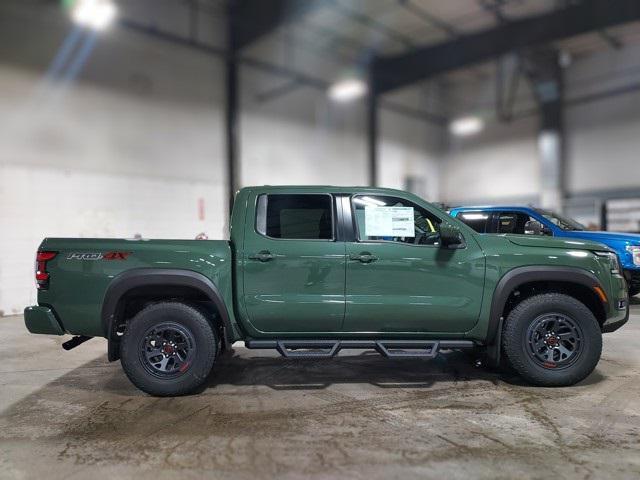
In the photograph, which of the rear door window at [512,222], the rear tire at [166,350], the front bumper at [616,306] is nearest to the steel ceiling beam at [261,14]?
the rear door window at [512,222]

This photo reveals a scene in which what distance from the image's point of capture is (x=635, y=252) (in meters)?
6.43

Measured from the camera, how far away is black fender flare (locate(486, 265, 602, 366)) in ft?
11.1

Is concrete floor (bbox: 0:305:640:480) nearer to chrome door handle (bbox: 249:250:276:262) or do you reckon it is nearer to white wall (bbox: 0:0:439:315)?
chrome door handle (bbox: 249:250:276:262)

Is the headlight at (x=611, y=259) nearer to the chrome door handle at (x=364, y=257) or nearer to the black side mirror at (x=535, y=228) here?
the chrome door handle at (x=364, y=257)

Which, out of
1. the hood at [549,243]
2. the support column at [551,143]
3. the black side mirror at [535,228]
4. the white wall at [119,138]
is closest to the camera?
the hood at [549,243]

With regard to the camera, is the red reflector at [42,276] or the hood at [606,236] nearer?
the red reflector at [42,276]

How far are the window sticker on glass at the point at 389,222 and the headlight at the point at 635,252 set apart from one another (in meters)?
4.94

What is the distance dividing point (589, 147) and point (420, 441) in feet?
47.2

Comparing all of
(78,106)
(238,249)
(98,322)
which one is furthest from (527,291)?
(78,106)

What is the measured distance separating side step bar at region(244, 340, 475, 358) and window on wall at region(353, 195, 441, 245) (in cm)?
82

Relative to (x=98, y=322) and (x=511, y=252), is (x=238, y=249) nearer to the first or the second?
(x=98, y=322)

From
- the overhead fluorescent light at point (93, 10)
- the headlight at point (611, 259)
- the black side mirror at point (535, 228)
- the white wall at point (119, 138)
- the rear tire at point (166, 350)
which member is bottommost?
the rear tire at point (166, 350)

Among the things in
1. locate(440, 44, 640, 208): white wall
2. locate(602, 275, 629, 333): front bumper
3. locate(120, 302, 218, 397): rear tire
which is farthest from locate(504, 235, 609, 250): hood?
locate(440, 44, 640, 208): white wall

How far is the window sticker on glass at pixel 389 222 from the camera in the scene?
347 cm
